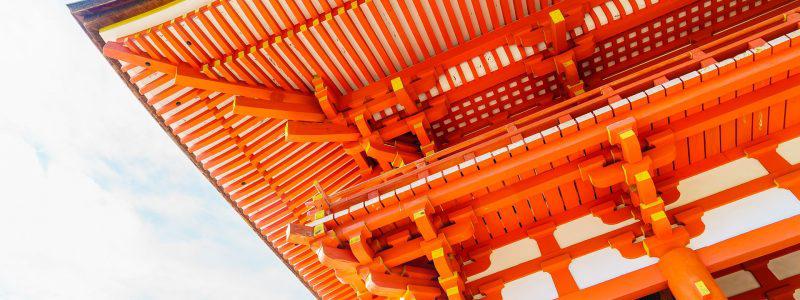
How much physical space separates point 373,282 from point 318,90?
2536 millimetres

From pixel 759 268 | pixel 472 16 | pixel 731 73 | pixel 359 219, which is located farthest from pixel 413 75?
pixel 759 268

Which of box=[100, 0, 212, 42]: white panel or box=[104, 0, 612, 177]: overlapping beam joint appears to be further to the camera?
box=[104, 0, 612, 177]: overlapping beam joint

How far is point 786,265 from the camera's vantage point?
637 cm

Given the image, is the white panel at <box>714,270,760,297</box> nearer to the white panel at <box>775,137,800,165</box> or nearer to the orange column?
the white panel at <box>775,137,800,165</box>

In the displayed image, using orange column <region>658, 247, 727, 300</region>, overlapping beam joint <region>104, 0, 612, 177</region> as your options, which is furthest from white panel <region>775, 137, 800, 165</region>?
overlapping beam joint <region>104, 0, 612, 177</region>

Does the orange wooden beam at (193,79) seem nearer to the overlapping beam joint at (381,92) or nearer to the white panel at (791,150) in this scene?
the overlapping beam joint at (381,92)

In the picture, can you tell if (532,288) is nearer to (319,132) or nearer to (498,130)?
(498,130)

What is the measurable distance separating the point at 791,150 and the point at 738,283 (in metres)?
1.90

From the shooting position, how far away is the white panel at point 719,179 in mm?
5457

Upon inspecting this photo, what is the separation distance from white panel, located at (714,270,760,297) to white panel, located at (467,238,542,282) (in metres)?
2.51

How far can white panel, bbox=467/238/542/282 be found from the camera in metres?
5.93

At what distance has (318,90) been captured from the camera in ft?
21.8

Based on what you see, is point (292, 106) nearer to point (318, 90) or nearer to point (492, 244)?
point (318, 90)

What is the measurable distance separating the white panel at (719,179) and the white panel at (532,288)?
143 cm
